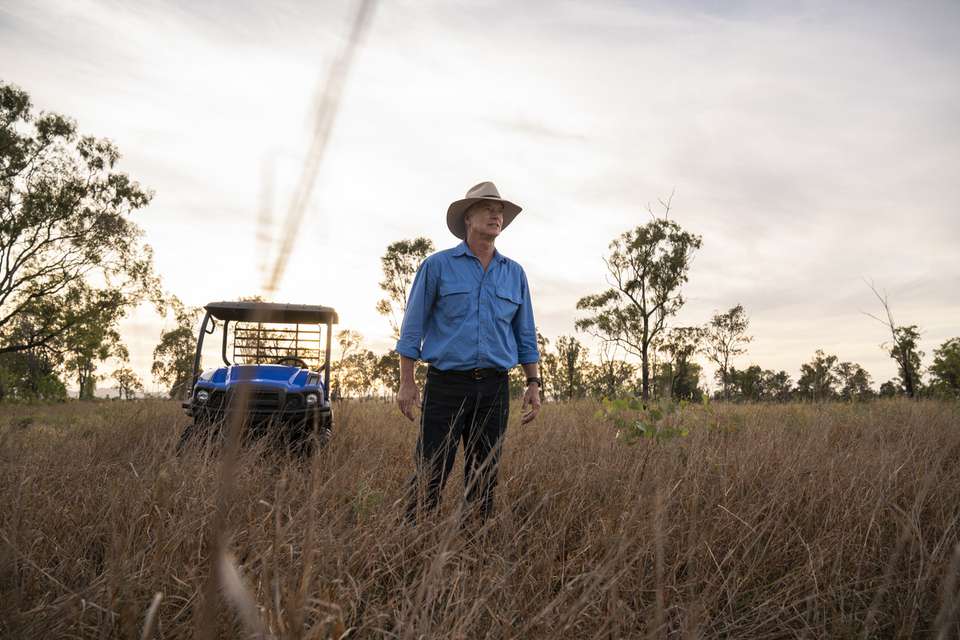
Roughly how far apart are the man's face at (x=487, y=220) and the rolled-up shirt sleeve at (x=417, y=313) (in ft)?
1.39

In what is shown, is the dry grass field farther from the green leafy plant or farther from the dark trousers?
the dark trousers

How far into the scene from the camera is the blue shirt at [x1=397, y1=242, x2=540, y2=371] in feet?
11.7

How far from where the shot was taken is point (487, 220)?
12.3 feet

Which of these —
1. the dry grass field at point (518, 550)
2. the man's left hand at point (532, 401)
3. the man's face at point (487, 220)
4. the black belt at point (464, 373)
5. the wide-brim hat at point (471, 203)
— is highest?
the wide-brim hat at point (471, 203)

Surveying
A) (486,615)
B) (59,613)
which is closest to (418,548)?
(486,615)

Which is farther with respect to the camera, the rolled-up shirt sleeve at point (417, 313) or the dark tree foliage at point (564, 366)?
the dark tree foliage at point (564, 366)

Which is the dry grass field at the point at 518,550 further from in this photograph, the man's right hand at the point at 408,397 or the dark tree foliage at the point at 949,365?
the dark tree foliage at the point at 949,365

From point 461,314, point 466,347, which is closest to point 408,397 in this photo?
point 466,347

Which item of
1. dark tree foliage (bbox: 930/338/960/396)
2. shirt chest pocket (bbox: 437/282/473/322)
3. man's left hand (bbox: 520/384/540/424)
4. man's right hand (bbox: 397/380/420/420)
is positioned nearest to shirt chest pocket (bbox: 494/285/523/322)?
shirt chest pocket (bbox: 437/282/473/322)

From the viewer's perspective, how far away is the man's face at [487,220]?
375 cm

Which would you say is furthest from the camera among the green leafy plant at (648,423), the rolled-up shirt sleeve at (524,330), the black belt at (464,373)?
the green leafy plant at (648,423)

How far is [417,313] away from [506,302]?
635 mm

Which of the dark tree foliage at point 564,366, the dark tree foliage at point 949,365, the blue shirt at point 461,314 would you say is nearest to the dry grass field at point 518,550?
the blue shirt at point 461,314

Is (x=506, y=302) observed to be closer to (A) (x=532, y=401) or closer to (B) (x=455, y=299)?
(B) (x=455, y=299)
